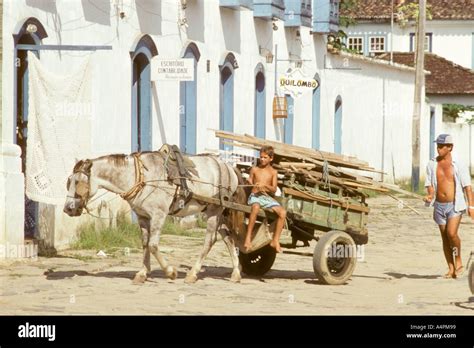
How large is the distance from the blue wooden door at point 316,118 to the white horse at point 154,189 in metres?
20.2

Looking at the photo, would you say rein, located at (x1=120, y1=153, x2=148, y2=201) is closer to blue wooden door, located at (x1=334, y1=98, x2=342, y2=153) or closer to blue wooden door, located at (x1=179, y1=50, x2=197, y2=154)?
blue wooden door, located at (x1=179, y1=50, x2=197, y2=154)

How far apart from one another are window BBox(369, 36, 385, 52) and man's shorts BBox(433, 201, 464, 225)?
53.1 metres

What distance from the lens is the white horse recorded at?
15969 millimetres

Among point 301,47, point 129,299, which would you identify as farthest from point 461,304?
point 301,47

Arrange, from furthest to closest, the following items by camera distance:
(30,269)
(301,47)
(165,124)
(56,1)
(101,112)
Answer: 1. (301,47)
2. (165,124)
3. (101,112)
4. (56,1)
5. (30,269)

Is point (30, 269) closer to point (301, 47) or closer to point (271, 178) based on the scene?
point (271, 178)

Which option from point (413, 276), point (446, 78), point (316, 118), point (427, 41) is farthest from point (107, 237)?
point (427, 41)

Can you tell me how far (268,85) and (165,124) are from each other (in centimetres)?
747

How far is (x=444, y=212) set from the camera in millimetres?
18422

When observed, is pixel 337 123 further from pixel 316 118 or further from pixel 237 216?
pixel 237 216

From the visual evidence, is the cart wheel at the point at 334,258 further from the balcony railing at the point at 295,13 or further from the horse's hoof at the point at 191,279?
the balcony railing at the point at 295,13

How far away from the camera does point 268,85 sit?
108ft

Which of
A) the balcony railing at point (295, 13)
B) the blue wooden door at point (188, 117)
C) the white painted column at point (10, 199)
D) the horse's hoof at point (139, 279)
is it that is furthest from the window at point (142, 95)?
the balcony railing at point (295, 13)

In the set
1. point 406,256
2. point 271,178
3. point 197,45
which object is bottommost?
point 406,256
